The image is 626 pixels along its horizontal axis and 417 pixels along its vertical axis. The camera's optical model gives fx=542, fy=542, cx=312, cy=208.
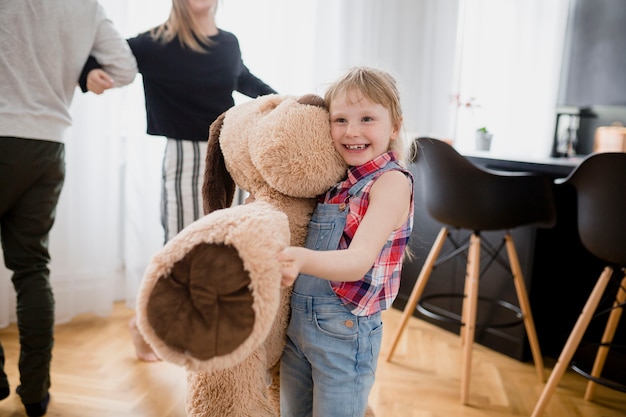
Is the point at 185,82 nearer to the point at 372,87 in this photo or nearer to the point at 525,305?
the point at 372,87

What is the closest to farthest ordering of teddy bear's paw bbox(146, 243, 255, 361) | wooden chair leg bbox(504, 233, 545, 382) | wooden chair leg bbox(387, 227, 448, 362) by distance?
teddy bear's paw bbox(146, 243, 255, 361), wooden chair leg bbox(504, 233, 545, 382), wooden chair leg bbox(387, 227, 448, 362)

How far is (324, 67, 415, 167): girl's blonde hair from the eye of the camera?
0.91 m

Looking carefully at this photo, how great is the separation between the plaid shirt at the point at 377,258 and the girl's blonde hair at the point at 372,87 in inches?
3.3

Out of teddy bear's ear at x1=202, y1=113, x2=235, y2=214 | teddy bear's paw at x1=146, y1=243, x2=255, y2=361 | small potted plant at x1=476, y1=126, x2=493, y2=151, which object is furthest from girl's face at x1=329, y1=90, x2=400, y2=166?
small potted plant at x1=476, y1=126, x2=493, y2=151

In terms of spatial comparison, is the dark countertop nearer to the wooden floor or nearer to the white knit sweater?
the wooden floor

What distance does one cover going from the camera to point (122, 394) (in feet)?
5.67

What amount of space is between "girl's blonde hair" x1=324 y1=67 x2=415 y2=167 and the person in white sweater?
0.91 meters

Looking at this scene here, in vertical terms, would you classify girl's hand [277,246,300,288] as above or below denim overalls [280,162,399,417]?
above

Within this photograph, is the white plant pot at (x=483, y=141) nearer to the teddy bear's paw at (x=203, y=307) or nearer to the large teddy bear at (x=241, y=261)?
the large teddy bear at (x=241, y=261)

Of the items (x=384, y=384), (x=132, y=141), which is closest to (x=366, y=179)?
(x=384, y=384)

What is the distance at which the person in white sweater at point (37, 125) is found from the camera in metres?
1.41

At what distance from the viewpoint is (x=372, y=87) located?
91 centimetres

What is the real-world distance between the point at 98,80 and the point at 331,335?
109cm

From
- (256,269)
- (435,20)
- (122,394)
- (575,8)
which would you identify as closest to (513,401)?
(122,394)
